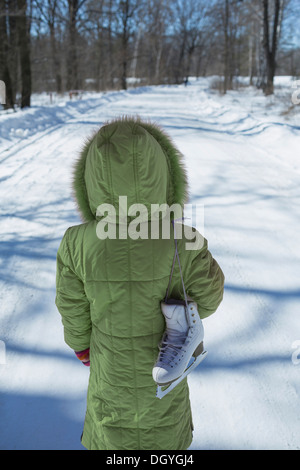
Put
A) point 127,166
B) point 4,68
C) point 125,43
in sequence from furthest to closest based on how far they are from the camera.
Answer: point 125,43
point 4,68
point 127,166

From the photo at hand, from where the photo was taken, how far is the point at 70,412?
1.91 meters

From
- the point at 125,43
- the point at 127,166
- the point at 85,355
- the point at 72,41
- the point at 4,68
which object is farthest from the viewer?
the point at 125,43

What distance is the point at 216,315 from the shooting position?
8.67 feet

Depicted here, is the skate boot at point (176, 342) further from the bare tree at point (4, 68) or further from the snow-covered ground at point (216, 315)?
the bare tree at point (4, 68)

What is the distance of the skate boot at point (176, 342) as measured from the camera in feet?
3.70

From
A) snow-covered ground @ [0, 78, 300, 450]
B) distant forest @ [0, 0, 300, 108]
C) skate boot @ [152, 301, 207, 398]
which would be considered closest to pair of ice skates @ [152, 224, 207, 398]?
skate boot @ [152, 301, 207, 398]

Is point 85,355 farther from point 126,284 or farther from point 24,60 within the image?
point 24,60

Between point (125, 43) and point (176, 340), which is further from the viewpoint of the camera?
point (125, 43)

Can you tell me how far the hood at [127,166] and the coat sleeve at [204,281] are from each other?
0.22m

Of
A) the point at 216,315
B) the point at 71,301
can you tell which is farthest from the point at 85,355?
the point at 216,315

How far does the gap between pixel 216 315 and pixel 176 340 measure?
156 cm

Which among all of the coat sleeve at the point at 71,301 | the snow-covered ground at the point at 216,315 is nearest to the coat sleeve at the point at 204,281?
the coat sleeve at the point at 71,301

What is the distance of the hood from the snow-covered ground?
1.22 feet

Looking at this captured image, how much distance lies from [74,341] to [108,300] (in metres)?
0.36
